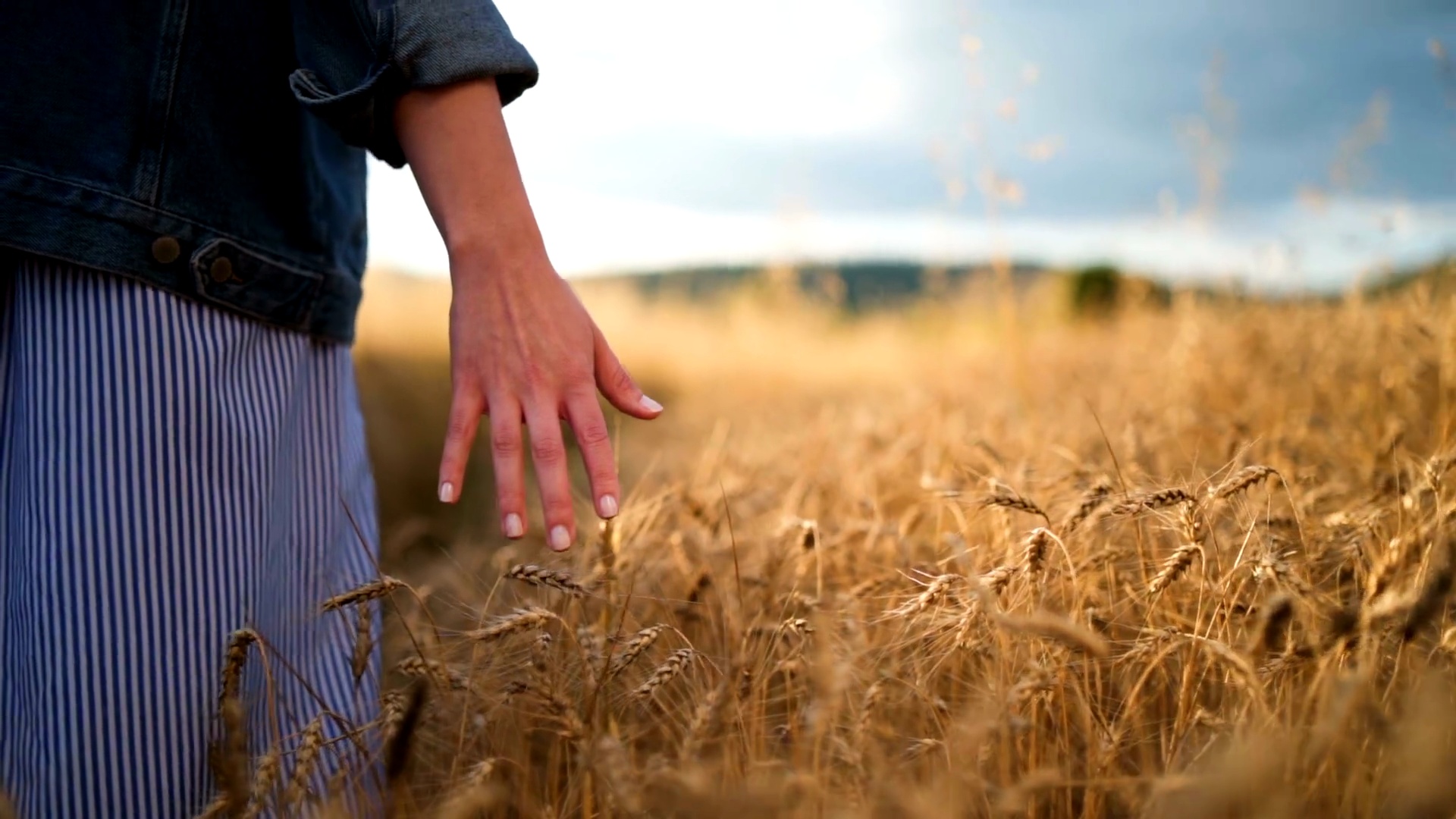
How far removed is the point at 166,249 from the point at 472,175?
1.18ft

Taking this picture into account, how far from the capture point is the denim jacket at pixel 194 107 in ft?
3.14

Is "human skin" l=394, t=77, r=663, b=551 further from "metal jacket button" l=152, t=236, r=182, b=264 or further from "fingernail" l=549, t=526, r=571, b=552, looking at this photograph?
"metal jacket button" l=152, t=236, r=182, b=264

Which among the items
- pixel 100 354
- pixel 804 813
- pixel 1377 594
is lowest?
pixel 804 813

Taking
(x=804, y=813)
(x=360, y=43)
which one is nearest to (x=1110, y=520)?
(x=804, y=813)

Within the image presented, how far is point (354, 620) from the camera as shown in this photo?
1215 mm

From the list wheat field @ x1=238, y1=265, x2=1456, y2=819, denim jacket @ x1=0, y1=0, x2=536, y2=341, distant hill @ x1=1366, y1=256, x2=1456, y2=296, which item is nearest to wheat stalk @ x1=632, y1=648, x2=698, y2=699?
wheat field @ x1=238, y1=265, x2=1456, y2=819

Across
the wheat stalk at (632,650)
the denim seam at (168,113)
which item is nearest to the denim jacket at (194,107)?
the denim seam at (168,113)

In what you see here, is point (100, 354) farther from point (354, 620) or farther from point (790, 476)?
point (790, 476)

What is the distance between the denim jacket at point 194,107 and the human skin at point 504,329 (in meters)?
0.07

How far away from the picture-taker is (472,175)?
3.18 feet

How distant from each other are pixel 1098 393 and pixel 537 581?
2603 mm

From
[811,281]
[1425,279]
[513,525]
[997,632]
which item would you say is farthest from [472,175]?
[811,281]

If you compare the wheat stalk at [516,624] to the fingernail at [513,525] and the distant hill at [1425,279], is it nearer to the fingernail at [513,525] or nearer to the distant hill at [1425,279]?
the fingernail at [513,525]

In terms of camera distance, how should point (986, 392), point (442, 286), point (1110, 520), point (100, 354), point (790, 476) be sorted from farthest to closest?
point (442, 286) < point (986, 392) < point (790, 476) < point (1110, 520) < point (100, 354)
